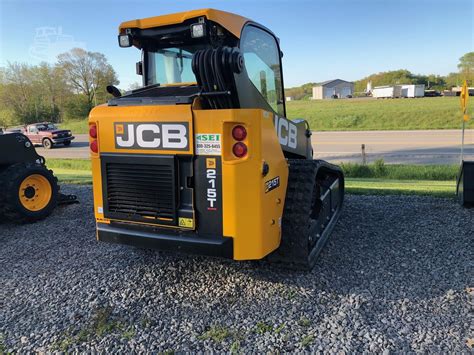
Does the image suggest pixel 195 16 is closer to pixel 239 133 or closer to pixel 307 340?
pixel 239 133

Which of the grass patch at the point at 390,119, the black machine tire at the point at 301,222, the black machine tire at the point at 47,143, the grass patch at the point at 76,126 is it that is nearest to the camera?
the black machine tire at the point at 301,222

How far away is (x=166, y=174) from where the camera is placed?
349 centimetres

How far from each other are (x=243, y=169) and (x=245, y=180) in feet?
0.30

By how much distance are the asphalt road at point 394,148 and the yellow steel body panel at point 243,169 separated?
1485 cm

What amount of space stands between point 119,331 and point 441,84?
94.0m

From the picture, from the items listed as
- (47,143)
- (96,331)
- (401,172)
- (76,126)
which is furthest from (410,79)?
(96,331)

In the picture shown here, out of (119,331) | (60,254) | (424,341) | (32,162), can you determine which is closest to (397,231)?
(424,341)

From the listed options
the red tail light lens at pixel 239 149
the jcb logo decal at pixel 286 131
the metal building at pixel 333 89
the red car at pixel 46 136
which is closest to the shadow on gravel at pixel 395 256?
the jcb logo decal at pixel 286 131

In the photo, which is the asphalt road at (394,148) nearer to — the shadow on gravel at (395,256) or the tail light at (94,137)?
the shadow on gravel at (395,256)

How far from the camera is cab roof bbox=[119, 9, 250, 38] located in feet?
11.7

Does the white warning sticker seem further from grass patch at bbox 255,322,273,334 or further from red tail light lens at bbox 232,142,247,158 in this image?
grass patch at bbox 255,322,273,334

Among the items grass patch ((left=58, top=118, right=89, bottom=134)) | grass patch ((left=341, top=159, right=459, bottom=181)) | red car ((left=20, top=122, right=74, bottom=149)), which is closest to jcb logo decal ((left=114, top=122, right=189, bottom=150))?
grass patch ((left=341, top=159, right=459, bottom=181))

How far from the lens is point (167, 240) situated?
3514mm

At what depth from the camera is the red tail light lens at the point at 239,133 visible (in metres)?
3.18
